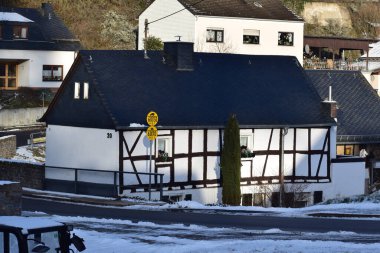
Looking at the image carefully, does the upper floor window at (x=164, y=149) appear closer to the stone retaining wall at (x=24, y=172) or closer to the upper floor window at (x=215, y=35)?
the stone retaining wall at (x=24, y=172)

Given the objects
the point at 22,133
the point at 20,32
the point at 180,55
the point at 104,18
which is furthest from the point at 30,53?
the point at 180,55

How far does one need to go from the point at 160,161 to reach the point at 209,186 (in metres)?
2.61

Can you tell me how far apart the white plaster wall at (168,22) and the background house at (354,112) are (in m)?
16.3

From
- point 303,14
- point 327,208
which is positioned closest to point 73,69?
point 327,208

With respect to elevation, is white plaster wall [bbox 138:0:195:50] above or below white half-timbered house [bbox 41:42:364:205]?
above

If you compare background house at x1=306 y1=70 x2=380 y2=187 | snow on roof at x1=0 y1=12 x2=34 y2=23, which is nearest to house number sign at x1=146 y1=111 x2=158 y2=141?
background house at x1=306 y1=70 x2=380 y2=187

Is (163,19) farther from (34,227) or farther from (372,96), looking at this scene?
(34,227)

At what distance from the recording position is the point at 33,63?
71188 millimetres

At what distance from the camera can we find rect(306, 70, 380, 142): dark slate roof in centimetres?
5140

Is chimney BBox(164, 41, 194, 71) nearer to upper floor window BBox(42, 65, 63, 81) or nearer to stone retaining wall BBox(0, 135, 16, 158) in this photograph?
stone retaining wall BBox(0, 135, 16, 158)

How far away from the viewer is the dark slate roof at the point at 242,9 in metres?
71.1

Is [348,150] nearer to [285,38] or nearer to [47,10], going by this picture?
[285,38]

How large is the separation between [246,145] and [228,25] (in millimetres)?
29595

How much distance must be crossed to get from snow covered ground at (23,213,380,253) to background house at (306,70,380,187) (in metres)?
23.4
